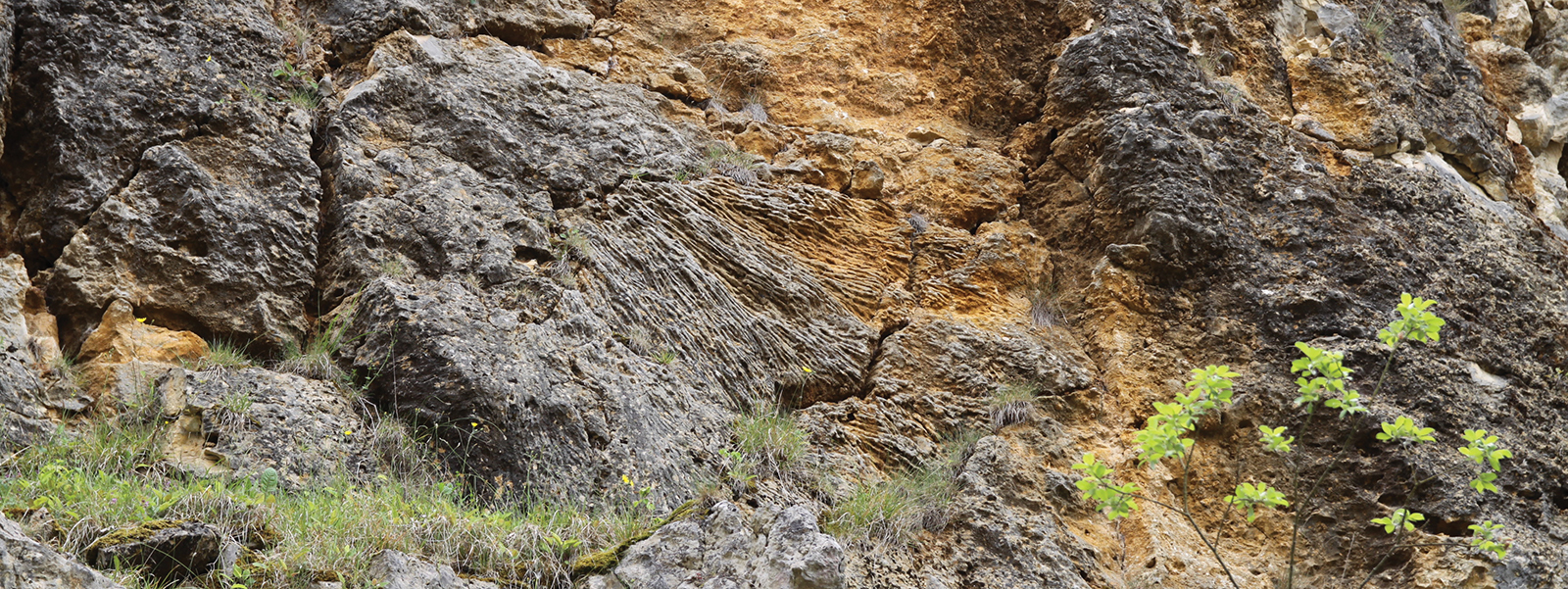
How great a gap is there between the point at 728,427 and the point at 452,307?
1.32m

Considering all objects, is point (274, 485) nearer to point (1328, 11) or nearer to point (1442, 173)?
point (1442, 173)

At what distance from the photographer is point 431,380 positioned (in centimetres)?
448

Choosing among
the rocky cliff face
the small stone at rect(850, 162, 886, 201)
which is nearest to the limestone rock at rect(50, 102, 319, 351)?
the rocky cliff face

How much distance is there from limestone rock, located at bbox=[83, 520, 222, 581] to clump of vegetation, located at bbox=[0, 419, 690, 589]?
2.1 inches

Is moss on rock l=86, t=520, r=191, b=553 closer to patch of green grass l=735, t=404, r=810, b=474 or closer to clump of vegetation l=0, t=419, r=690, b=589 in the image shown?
clump of vegetation l=0, t=419, r=690, b=589

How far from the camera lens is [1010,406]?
17.8 ft

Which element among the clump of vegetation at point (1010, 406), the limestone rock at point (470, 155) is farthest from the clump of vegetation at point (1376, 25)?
the limestone rock at point (470, 155)

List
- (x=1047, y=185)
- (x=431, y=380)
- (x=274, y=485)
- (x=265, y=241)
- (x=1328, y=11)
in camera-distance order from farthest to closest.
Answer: (x=1328, y=11)
(x=1047, y=185)
(x=265, y=241)
(x=431, y=380)
(x=274, y=485)

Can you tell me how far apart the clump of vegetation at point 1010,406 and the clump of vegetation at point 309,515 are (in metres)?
1.90

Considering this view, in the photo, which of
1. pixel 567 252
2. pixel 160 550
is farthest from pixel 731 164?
pixel 160 550

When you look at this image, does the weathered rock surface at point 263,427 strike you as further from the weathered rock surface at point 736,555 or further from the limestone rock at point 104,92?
the weathered rock surface at point 736,555

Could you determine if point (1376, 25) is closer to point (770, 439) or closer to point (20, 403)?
point (770, 439)

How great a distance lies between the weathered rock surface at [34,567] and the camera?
2.70 m

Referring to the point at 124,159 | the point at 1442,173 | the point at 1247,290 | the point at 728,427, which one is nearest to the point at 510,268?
the point at 728,427
